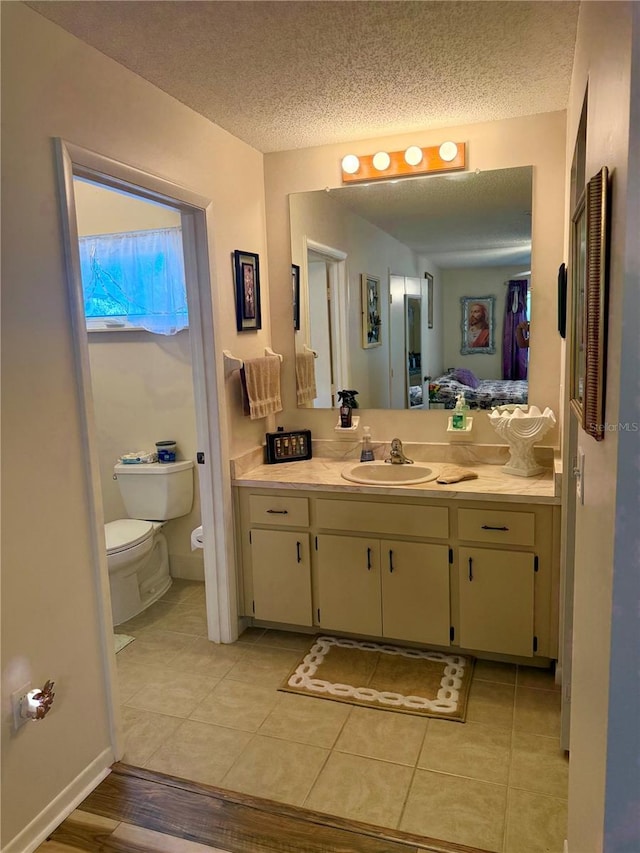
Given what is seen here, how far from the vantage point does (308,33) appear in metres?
1.97

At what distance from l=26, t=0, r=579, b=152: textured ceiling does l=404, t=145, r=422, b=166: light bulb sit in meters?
0.13

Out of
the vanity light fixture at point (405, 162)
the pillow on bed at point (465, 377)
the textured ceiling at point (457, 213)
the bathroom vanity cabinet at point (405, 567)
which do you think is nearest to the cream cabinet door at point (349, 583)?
the bathroom vanity cabinet at point (405, 567)

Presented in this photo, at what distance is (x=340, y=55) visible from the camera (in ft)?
7.00

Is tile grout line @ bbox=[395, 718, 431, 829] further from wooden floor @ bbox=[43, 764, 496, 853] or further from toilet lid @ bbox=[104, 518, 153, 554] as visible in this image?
toilet lid @ bbox=[104, 518, 153, 554]

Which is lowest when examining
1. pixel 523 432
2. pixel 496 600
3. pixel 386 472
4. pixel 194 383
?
pixel 496 600

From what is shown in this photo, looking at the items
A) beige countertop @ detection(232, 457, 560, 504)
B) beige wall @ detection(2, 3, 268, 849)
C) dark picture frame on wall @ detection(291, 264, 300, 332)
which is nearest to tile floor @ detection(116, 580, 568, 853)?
beige wall @ detection(2, 3, 268, 849)

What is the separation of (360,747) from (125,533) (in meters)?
1.75

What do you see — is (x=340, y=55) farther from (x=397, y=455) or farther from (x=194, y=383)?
(x=397, y=455)

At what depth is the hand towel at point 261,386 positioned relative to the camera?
3051mm

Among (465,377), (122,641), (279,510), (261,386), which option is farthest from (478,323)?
(122,641)

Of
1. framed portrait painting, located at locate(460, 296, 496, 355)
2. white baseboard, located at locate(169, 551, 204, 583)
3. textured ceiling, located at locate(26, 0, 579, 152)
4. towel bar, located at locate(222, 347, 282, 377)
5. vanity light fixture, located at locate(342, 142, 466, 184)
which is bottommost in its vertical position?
white baseboard, located at locate(169, 551, 204, 583)

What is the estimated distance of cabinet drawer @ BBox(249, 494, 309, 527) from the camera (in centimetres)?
295

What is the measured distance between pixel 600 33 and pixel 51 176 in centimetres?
153

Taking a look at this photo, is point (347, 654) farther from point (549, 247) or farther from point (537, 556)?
point (549, 247)
